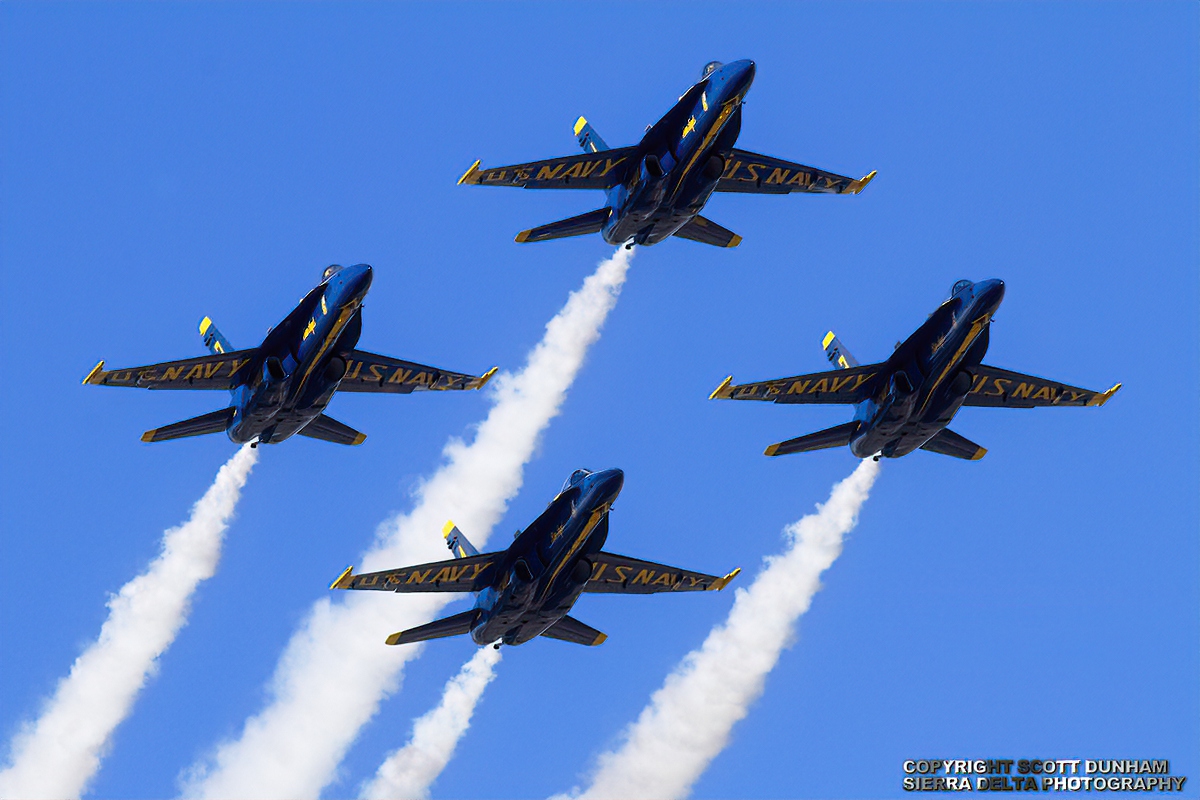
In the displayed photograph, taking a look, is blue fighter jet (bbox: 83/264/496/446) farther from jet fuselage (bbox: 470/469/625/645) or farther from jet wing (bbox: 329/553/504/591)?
jet fuselage (bbox: 470/469/625/645)

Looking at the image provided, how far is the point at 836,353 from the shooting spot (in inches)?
3393

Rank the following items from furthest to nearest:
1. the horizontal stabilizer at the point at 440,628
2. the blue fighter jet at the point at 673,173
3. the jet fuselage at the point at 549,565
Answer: the horizontal stabilizer at the point at 440,628, the blue fighter jet at the point at 673,173, the jet fuselage at the point at 549,565

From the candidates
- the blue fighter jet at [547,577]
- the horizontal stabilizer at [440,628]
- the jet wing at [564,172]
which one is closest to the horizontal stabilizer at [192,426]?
the blue fighter jet at [547,577]

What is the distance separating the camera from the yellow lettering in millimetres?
83137

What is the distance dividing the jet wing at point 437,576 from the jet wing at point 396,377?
9.24 m

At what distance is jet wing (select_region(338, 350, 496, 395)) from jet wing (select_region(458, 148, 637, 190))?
8691mm

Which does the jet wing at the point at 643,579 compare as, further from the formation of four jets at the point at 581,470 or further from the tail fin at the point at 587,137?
the tail fin at the point at 587,137

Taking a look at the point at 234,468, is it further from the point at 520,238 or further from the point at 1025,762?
the point at 1025,762

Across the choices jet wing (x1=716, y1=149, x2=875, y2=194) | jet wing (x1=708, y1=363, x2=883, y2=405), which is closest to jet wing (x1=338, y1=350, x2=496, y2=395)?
jet wing (x1=708, y1=363, x2=883, y2=405)

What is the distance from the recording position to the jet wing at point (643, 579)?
78.8m

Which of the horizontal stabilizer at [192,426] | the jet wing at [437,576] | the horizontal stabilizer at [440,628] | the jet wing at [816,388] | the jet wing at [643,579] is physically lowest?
the horizontal stabilizer at [440,628]

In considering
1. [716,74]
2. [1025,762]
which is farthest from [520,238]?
[1025,762]

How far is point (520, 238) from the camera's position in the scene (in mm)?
80312

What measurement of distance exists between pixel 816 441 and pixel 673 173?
13320 mm
